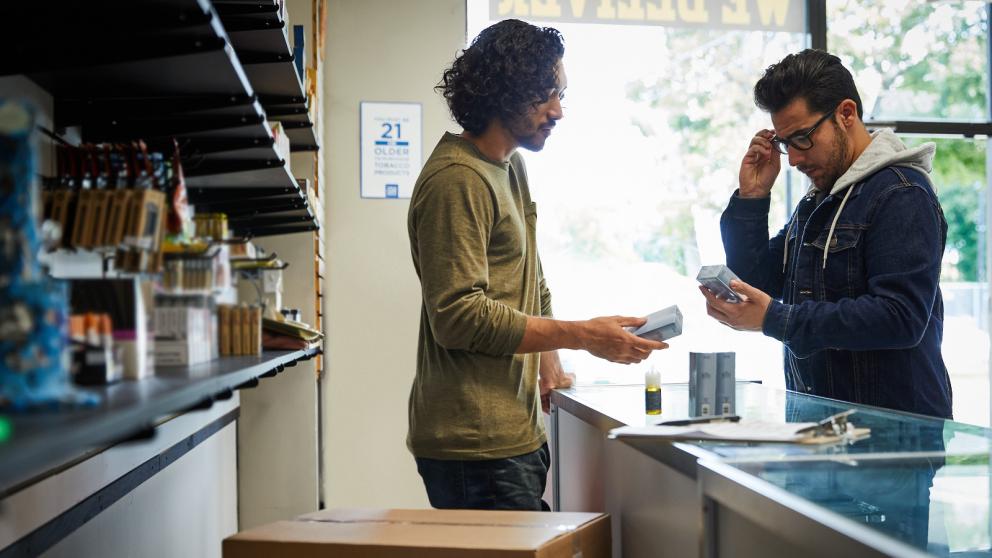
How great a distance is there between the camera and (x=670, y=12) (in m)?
4.63

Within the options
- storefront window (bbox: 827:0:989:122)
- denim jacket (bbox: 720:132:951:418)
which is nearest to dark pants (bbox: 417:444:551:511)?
denim jacket (bbox: 720:132:951:418)

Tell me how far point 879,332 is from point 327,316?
111 inches

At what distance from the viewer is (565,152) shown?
14.8 ft

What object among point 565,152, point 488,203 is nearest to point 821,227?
point 488,203

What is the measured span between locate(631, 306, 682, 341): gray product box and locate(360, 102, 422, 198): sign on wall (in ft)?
8.41

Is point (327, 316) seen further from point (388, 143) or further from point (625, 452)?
point (625, 452)

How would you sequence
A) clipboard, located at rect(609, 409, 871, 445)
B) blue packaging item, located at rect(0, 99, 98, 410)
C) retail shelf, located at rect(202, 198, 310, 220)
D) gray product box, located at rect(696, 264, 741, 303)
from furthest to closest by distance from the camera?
retail shelf, located at rect(202, 198, 310, 220), gray product box, located at rect(696, 264, 741, 303), clipboard, located at rect(609, 409, 871, 445), blue packaging item, located at rect(0, 99, 98, 410)

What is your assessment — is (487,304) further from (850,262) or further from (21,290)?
(21,290)

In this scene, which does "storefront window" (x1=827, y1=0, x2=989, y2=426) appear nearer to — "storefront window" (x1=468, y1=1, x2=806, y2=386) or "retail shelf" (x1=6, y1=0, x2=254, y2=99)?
"storefront window" (x1=468, y1=1, x2=806, y2=386)

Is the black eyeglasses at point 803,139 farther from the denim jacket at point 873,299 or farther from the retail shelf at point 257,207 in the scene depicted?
the retail shelf at point 257,207

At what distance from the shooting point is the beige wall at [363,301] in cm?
425

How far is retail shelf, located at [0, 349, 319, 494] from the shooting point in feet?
1.81

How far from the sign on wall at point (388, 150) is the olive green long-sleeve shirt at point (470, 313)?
2378 mm

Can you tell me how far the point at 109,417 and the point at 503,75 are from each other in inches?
53.4
